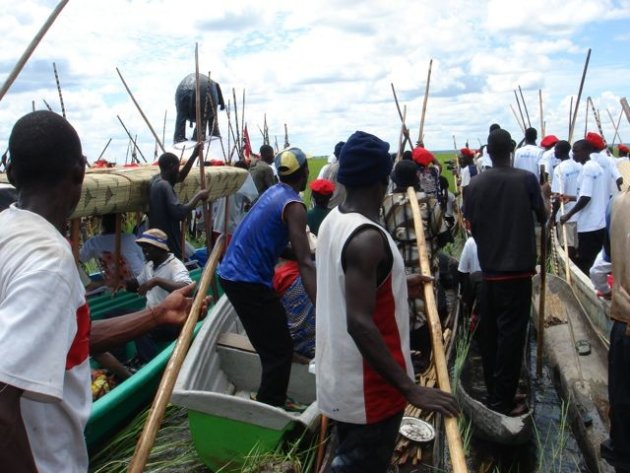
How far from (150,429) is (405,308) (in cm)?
128

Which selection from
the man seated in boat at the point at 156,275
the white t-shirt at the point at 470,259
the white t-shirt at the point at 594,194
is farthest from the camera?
the white t-shirt at the point at 594,194

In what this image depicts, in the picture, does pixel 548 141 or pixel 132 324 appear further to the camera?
pixel 548 141

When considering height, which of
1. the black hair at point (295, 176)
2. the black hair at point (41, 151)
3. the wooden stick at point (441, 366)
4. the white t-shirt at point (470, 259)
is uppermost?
the black hair at point (41, 151)

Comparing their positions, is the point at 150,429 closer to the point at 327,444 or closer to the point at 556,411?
the point at 327,444

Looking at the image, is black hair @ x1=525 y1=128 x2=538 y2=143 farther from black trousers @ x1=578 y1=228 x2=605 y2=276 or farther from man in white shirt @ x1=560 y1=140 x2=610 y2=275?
black trousers @ x1=578 y1=228 x2=605 y2=276

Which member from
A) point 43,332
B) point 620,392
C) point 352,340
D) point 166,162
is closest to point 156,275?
point 166,162

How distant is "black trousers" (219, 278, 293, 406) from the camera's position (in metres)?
4.15

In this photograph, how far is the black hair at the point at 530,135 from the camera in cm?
1038

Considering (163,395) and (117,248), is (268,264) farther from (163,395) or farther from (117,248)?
(117,248)

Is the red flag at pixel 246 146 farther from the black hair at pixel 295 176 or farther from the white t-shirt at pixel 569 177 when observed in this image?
the black hair at pixel 295 176

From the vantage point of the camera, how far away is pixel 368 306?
2.43 metres

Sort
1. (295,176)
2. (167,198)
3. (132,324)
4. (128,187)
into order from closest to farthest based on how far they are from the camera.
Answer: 1. (132,324)
2. (295,176)
3. (128,187)
4. (167,198)

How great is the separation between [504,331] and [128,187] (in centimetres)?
329

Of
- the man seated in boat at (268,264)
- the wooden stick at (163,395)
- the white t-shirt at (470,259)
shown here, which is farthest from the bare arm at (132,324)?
the white t-shirt at (470,259)
